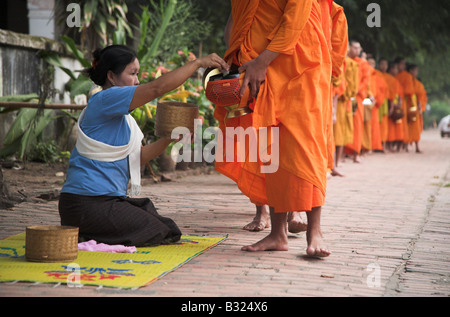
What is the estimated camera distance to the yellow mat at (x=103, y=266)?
11.1ft

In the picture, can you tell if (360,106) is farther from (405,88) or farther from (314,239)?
(314,239)

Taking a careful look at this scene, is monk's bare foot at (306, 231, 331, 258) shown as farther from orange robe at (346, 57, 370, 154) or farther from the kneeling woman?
orange robe at (346, 57, 370, 154)

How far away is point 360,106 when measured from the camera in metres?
13.8

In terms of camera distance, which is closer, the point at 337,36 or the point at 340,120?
the point at 337,36

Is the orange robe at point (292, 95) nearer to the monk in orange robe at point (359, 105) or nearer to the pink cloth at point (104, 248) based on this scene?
the pink cloth at point (104, 248)

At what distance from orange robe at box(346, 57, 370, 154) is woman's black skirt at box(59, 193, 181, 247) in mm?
9399

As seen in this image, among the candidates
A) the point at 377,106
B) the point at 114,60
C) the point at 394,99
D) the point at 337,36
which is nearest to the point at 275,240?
the point at 114,60

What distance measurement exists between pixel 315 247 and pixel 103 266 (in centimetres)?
129

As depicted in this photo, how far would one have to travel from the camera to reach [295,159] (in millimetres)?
4109

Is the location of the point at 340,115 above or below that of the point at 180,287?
above

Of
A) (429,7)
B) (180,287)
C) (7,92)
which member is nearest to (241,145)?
(180,287)

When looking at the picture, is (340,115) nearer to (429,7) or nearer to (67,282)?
(429,7)

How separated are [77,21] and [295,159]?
25.8 feet

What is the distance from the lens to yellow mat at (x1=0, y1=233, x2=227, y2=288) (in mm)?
3377
